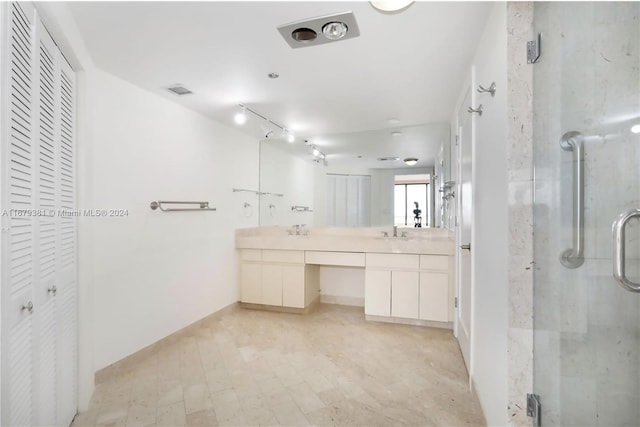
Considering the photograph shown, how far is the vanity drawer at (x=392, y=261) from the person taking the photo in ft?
10.1

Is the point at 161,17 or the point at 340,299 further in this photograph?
the point at 340,299

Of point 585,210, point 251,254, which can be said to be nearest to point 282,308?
point 251,254

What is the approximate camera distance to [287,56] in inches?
77.2

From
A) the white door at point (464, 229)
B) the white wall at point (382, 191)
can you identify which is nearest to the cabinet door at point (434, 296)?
the white door at point (464, 229)

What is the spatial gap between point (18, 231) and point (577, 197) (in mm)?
2206

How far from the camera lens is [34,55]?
127 cm

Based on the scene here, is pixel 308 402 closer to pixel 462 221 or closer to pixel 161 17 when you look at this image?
pixel 462 221

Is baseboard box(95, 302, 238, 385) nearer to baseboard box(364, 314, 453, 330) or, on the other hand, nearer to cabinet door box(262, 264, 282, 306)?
cabinet door box(262, 264, 282, 306)

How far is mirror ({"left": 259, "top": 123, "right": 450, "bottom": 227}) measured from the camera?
345cm

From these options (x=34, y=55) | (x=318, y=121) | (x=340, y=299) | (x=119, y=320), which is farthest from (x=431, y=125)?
(x=119, y=320)

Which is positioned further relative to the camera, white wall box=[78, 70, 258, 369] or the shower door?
white wall box=[78, 70, 258, 369]

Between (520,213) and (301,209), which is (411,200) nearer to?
(301,209)

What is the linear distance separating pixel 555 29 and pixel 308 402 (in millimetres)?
2284

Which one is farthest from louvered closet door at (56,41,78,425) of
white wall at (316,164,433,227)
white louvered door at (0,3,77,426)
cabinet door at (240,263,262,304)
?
white wall at (316,164,433,227)
